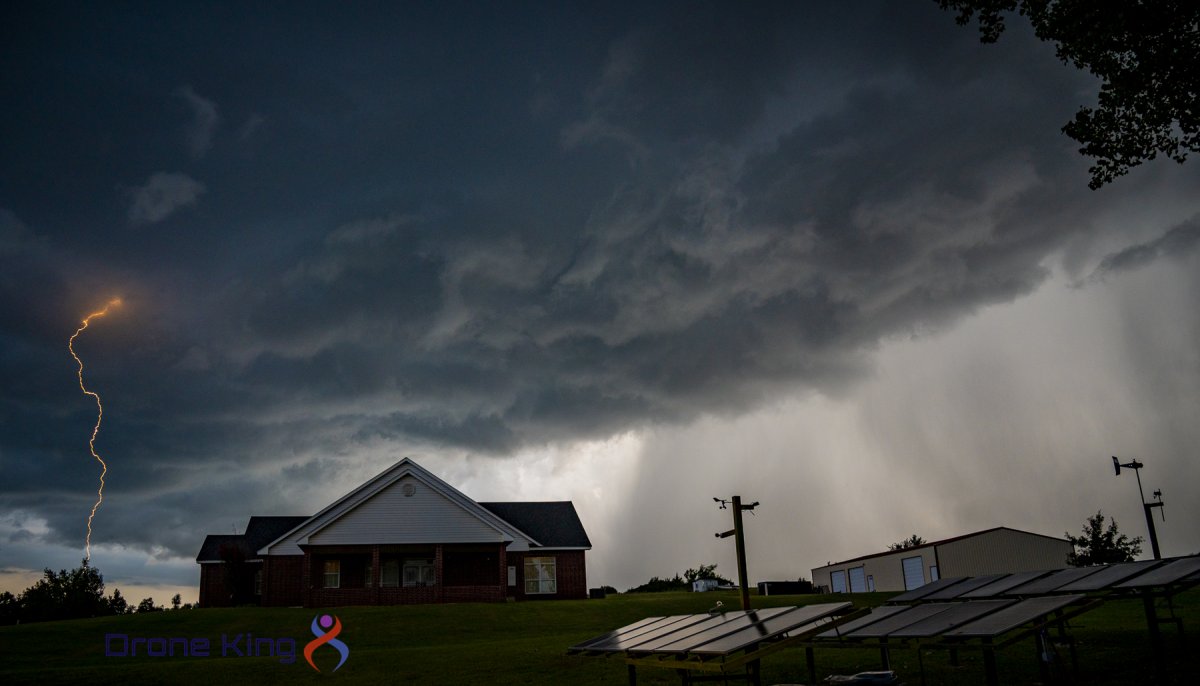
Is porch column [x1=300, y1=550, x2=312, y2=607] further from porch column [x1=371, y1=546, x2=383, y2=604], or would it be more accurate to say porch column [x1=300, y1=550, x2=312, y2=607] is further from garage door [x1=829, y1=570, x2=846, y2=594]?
garage door [x1=829, y1=570, x2=846, y2=594]

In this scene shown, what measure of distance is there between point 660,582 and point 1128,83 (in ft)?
209

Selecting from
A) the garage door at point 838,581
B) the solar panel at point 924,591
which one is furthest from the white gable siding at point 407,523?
the solar panel at point 924,591

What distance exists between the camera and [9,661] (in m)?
31.1

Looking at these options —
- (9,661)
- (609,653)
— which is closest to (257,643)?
(9,661)

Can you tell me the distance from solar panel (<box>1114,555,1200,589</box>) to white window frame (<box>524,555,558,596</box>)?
4259 cm

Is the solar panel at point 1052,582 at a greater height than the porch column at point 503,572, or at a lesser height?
lesser

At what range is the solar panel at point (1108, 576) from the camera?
1409 cm

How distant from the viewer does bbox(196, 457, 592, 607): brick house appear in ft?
159

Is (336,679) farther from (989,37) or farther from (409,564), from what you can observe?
(409,564)

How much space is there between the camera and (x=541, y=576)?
53.8m

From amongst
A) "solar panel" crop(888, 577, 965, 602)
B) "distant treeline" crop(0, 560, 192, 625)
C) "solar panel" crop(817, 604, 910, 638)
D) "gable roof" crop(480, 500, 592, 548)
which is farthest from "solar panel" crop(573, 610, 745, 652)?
"distant treeline" crop(0, 560, 192, 625)

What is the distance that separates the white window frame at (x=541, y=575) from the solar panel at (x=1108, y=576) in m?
41.1

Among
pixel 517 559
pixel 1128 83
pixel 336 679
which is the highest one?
pixel 1128 83

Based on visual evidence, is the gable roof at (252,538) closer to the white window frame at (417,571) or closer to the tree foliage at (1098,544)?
the white window frame at (417,571)
